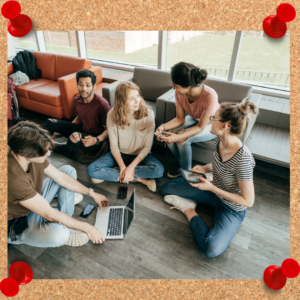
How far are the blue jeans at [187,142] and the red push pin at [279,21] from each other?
3.96 ft

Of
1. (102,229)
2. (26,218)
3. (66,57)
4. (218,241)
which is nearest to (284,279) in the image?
(218,241)

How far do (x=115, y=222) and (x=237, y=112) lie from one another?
901 millimetres

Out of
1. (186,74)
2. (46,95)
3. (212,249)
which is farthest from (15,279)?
(46,95)

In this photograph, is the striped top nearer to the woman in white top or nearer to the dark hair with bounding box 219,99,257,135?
the dark hair with bounding box 219,99,257,135

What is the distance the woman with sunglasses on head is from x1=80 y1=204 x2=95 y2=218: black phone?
0.70 meters

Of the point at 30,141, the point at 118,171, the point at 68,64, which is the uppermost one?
the point at 30,141

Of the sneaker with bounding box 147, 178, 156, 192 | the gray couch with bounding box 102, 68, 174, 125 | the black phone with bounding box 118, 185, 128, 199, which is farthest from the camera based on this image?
the gray couch with bounding box 102, 68, 174, 125

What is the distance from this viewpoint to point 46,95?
268cm

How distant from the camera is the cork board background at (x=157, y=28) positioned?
2.05 feet

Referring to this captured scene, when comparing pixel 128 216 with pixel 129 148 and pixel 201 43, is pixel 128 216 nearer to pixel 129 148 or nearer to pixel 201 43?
pixel 129 148

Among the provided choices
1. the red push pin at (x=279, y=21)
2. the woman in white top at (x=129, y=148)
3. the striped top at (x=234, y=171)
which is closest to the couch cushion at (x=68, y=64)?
the woman in white top at (x=129, y=148)

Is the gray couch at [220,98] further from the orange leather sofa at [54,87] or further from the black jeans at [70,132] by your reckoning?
the orange leather sofa at [54,87]

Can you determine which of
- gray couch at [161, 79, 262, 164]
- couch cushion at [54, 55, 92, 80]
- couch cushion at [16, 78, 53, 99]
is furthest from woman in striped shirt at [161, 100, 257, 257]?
couch cushion at [16, 78, 53, 99]

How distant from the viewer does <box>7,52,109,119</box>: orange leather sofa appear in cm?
266
